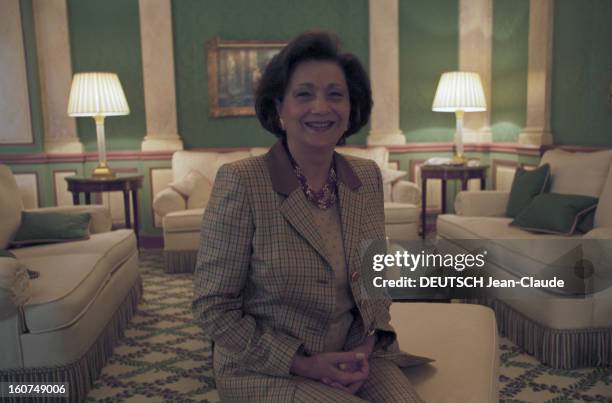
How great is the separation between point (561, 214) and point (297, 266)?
2.35 meters

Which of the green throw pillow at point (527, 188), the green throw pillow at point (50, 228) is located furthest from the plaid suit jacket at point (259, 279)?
the green throw pillow at point (527, 188)

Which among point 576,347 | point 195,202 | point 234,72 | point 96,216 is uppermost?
point 234,72

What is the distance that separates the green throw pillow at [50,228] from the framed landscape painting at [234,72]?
2494 millimetres

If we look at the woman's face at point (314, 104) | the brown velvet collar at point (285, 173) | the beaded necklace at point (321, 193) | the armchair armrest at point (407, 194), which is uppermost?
the woman's face at point (314, 104)

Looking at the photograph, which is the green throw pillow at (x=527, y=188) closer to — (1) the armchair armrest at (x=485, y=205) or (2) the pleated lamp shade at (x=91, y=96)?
(1) the armchair armrest at (x=485, y=205)

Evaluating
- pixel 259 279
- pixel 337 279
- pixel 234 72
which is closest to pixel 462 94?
pixel 234 72

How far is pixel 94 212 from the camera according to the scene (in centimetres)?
363

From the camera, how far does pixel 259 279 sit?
131cm

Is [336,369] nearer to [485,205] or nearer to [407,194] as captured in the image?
[485,205]

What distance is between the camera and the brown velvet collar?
1345 mm

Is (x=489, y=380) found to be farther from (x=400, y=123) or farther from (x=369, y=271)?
(x=400, y=123)

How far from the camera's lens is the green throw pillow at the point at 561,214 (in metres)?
3.11

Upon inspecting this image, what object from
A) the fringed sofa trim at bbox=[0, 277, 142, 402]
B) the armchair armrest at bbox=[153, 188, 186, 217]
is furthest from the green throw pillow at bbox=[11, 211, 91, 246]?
the armchair armrest at bbox=[153, 188, 186, 217]

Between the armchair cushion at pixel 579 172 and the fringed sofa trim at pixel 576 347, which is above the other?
the armchair cushion at pixel 579 172
